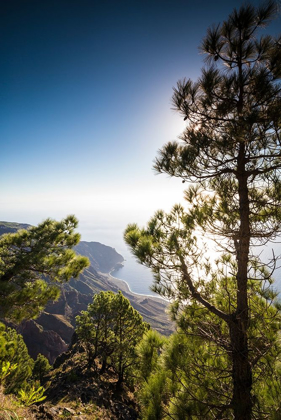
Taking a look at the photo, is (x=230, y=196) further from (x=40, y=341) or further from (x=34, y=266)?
(x=40, y=341)

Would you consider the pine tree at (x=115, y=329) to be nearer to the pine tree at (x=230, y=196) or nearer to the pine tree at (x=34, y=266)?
the pine tree at (x=34, y=266)

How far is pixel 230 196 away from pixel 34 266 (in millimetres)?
6397

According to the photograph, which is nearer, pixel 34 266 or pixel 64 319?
pixel 34 266

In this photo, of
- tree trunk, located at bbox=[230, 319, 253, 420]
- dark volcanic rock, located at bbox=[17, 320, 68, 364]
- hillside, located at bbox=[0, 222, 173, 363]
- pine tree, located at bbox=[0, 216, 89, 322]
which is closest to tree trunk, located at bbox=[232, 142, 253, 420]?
tree trunk, located at bbox=[230, 319, 253, 420]

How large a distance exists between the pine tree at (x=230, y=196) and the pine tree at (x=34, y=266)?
3.98 m

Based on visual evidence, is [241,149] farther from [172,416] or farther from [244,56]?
[172,416]

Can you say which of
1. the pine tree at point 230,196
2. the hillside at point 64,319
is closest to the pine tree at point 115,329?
the hillside at point 64,319

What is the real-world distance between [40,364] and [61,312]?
283 feet

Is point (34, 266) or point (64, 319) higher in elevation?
point (34, 266)

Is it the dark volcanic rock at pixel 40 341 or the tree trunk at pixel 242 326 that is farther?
the dark volcanic rock at pixel 40 341

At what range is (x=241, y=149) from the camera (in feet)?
11.5

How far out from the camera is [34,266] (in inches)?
253

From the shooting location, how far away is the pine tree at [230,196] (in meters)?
3.14

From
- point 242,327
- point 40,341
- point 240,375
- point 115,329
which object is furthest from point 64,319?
point 242,327
